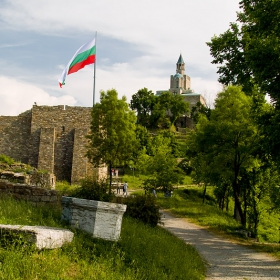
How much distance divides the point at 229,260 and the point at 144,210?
2.82 meters

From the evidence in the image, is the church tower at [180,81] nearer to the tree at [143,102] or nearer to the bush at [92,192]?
the tree at [143,102]

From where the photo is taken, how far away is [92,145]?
2588 centimetres

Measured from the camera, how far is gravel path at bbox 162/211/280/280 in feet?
27.8

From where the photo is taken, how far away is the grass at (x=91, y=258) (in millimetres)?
4898

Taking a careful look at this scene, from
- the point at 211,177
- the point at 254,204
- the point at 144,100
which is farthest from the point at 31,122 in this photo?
the point at 144,100

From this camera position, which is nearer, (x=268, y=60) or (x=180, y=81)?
(x=268, y=60)

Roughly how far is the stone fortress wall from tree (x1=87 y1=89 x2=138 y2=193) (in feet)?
25.9

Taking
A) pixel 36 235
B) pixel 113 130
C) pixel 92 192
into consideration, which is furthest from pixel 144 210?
pixel 113 130

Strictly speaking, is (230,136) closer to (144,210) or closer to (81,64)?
(144,210)

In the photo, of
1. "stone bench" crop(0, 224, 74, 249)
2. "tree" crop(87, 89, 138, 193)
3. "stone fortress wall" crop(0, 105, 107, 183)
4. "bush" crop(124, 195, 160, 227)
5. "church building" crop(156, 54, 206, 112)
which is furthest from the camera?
"church building" crop(156, 54, 206, 112)

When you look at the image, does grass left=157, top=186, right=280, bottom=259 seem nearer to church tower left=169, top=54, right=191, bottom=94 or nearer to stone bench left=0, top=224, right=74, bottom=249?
stone bench left=0, top=224, right=74, bottom=249

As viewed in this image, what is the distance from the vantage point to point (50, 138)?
33625mm

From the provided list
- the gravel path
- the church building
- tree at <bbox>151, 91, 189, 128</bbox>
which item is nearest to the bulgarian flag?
the gravel path

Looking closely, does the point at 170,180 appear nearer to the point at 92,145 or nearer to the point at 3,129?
the point at 92,145
